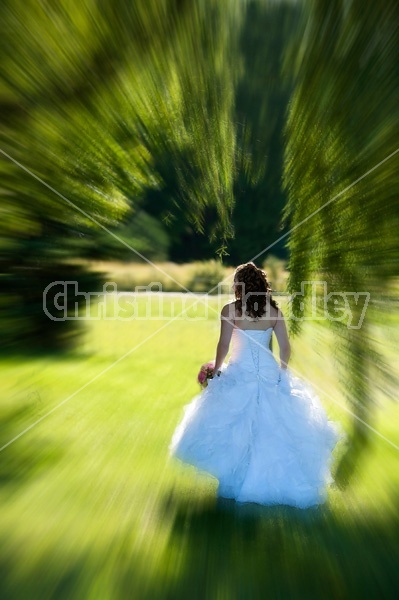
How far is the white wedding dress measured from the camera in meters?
3.20

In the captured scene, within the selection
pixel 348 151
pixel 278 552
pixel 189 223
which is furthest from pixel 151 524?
pixel 348 151

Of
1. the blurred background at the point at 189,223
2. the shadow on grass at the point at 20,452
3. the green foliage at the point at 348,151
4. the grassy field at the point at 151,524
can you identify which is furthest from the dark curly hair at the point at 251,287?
the shadow on grass at the point at 20,452

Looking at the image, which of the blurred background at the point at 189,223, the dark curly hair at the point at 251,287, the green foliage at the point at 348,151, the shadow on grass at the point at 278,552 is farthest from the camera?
the dark curly hair at the point at 251,287

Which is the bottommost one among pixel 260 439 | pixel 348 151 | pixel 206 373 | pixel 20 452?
pixel 20 452

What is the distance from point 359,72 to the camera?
2.11 meters

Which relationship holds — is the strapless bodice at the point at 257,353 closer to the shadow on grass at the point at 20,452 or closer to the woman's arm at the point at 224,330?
the woman's arm at the point at 224,330

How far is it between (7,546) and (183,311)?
11364 millimetres

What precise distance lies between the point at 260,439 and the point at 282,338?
0.74m

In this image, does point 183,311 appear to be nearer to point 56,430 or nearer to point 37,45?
point 56,430

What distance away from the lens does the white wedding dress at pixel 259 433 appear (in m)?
3.20

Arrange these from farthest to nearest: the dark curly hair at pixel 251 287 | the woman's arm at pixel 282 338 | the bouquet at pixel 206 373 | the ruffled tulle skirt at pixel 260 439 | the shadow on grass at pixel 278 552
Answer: the bouquet at pixel 206 373
the woman's arm at pixel 282 338
the dark curly hair at pixel 251 287
the ruffled tulle skirt at pixel 260 439
the shadow on grass at pixel 278 552

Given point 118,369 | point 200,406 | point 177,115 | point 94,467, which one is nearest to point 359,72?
point 177,115

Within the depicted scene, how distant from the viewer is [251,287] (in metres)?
3.55

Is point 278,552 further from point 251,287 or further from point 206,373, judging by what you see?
point 251,287
